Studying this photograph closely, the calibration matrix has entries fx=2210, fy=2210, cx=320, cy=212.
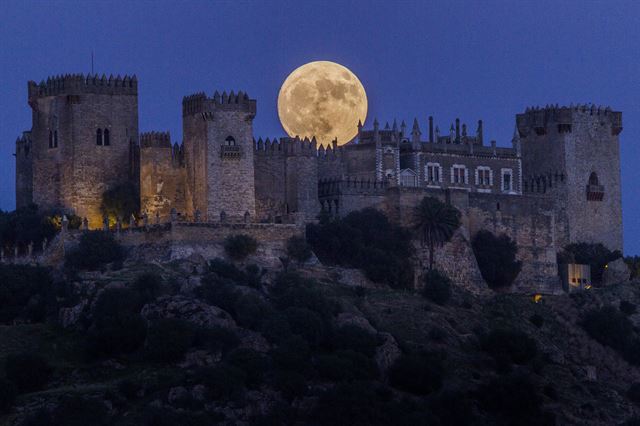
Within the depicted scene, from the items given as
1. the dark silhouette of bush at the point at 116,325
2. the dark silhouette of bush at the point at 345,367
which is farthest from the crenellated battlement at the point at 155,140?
the dark silhouette of bush at the point at 345,367

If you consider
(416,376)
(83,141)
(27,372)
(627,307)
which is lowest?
(416,376)

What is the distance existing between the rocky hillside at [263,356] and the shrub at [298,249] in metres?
0.56

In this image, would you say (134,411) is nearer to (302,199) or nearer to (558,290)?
(302,199)

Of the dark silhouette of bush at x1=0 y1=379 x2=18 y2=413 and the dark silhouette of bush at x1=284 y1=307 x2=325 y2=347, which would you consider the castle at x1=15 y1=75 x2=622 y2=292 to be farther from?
the dark silhouette of bush at x1=0 y1=379 x2=18 y2=413

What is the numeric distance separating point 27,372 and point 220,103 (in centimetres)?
2025

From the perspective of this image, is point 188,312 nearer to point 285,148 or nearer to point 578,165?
point 285,148

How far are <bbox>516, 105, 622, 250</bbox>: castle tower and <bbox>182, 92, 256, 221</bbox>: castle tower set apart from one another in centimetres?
1983

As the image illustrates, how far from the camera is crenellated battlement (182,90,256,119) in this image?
10388 centimetres

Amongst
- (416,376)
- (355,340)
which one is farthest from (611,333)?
(355,340)

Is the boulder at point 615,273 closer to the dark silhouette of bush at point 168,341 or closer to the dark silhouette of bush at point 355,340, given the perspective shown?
the dark silhouette of bush at point 355,340

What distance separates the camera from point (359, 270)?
104m

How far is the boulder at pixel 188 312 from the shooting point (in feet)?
308

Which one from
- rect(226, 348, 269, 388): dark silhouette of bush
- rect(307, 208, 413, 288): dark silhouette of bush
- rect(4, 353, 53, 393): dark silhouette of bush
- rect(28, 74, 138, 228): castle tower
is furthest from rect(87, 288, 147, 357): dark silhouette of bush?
rect(307, 208, 413, 288): dark silhouette of bush

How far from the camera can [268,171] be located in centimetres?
10581
